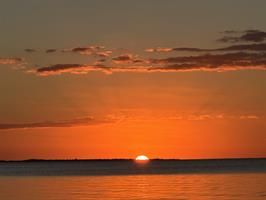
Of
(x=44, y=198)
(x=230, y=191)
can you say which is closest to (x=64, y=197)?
(x=44, y=198)

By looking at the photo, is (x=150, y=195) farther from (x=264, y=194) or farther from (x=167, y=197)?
(x=264, y=194)

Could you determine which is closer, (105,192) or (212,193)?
(212,193)

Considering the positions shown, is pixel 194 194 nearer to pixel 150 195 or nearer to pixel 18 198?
pixel 150 195

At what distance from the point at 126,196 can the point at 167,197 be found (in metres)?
3.39

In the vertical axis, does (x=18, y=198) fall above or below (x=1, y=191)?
below

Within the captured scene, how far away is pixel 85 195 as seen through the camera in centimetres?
4844

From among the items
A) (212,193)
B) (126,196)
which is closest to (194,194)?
(212,193)

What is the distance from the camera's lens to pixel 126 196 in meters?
47.7

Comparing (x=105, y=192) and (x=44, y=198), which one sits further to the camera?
(x=105, y=192)

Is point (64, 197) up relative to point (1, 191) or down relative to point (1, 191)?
down

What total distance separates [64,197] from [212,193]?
34.0 ft

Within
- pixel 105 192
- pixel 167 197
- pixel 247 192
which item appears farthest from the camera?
pixel 105 192

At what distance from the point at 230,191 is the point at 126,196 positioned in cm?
778

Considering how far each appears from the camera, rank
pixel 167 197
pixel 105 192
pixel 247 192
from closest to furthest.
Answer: pixel 167 197, pixel 247 192, pixel 105 192
